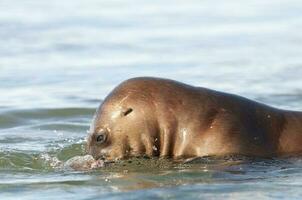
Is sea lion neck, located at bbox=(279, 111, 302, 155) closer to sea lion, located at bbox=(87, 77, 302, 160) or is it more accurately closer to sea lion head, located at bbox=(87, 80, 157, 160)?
sea lion, located at bbox=(87, 77, 302, 160)

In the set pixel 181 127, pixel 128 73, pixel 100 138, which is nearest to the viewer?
pixel 181 127

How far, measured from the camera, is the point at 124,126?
32.7 ft

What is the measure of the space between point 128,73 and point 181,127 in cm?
527

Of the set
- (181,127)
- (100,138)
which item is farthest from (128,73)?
(181,127)

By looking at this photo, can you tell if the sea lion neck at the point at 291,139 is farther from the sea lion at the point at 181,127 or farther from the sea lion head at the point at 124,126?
the sea lion head at the point at 124,126

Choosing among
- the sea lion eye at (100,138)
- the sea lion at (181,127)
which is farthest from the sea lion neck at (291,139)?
the sea lion eye at (100,138)

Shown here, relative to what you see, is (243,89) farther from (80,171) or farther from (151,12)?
(151,12)

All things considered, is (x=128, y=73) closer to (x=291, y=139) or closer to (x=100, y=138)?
(x=100, y=138)

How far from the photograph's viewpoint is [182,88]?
33.2 feet

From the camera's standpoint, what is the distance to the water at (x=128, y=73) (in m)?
9.38

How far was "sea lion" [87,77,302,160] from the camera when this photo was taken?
9.90m

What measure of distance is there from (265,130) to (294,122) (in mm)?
303

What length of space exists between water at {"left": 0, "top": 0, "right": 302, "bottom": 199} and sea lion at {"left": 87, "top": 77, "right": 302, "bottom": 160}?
135 mm

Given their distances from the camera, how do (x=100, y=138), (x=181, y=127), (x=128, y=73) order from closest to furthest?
1. (x=181, y=127)
2. (x=100, y=138)
3. (x=128, y=73)
